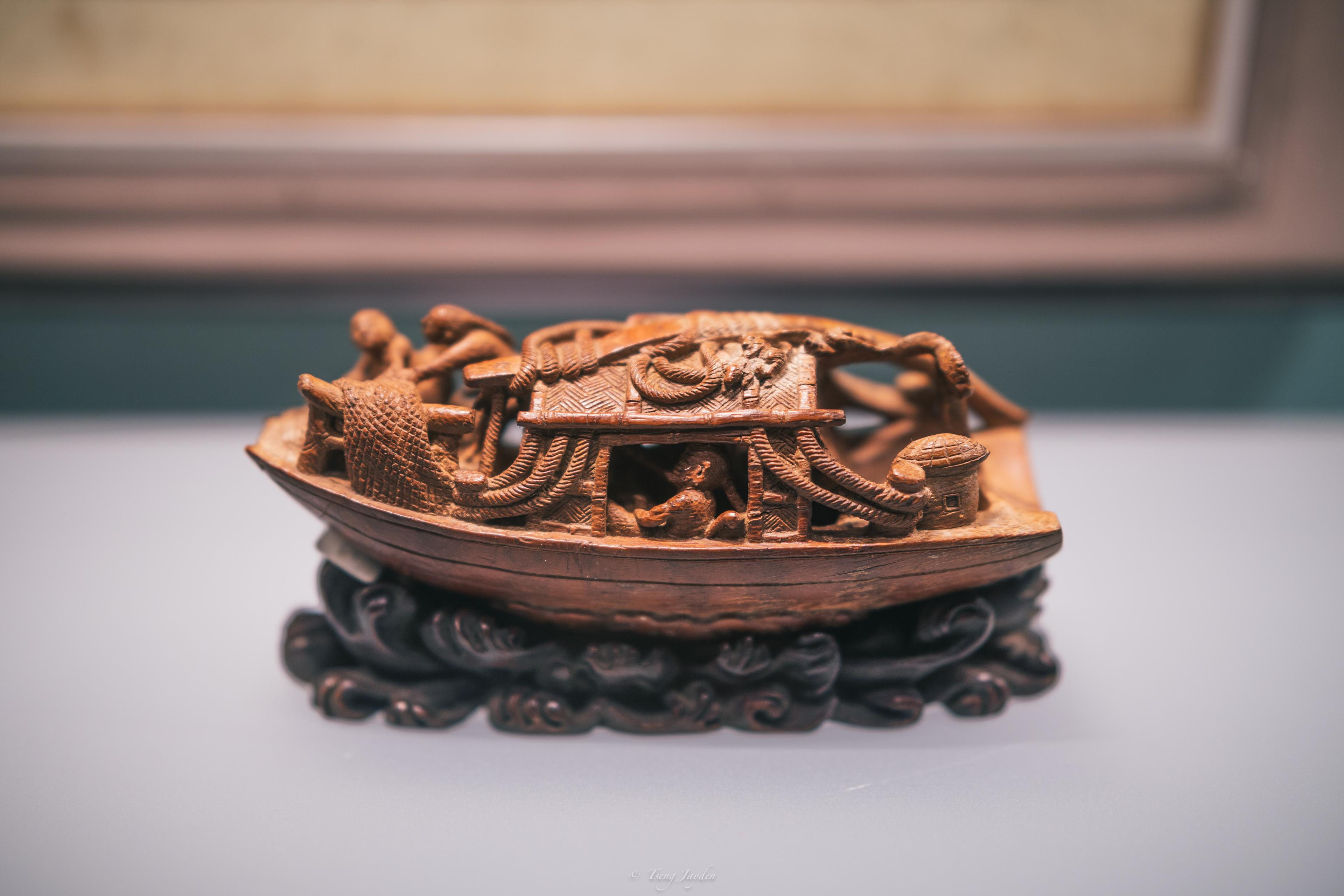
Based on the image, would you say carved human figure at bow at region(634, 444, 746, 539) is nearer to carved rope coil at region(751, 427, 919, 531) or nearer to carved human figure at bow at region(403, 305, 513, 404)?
carved rope coil at region(751, 427, 919, 531)

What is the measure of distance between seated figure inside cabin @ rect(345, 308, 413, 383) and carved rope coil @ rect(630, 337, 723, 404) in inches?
29.6

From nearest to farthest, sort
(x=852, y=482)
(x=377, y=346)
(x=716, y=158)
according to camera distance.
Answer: (x=852, y=482) → (x=377, y=346) → (x=716, y=158)

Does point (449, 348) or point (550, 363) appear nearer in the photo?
point (550, 363)

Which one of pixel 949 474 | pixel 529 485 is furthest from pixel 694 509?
pixel 949 474

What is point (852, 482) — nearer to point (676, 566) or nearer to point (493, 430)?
point (676, 566)

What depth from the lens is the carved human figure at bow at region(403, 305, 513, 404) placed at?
8.57 feet

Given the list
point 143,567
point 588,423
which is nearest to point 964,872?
point 588,423

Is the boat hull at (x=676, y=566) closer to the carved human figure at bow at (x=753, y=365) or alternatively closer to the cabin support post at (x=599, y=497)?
the cabin support post at (x=599, y=497)

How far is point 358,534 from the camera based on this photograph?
95.4 inches

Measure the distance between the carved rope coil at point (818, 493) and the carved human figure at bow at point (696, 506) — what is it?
4.7 inches

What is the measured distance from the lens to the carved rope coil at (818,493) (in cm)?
221

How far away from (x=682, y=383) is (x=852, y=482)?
18.3 inches

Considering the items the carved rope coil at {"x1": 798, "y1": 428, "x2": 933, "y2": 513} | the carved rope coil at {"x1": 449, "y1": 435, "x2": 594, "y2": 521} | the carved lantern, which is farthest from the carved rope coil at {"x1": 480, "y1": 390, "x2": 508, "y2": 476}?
the carved lantern

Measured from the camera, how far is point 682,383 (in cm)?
A: 227
